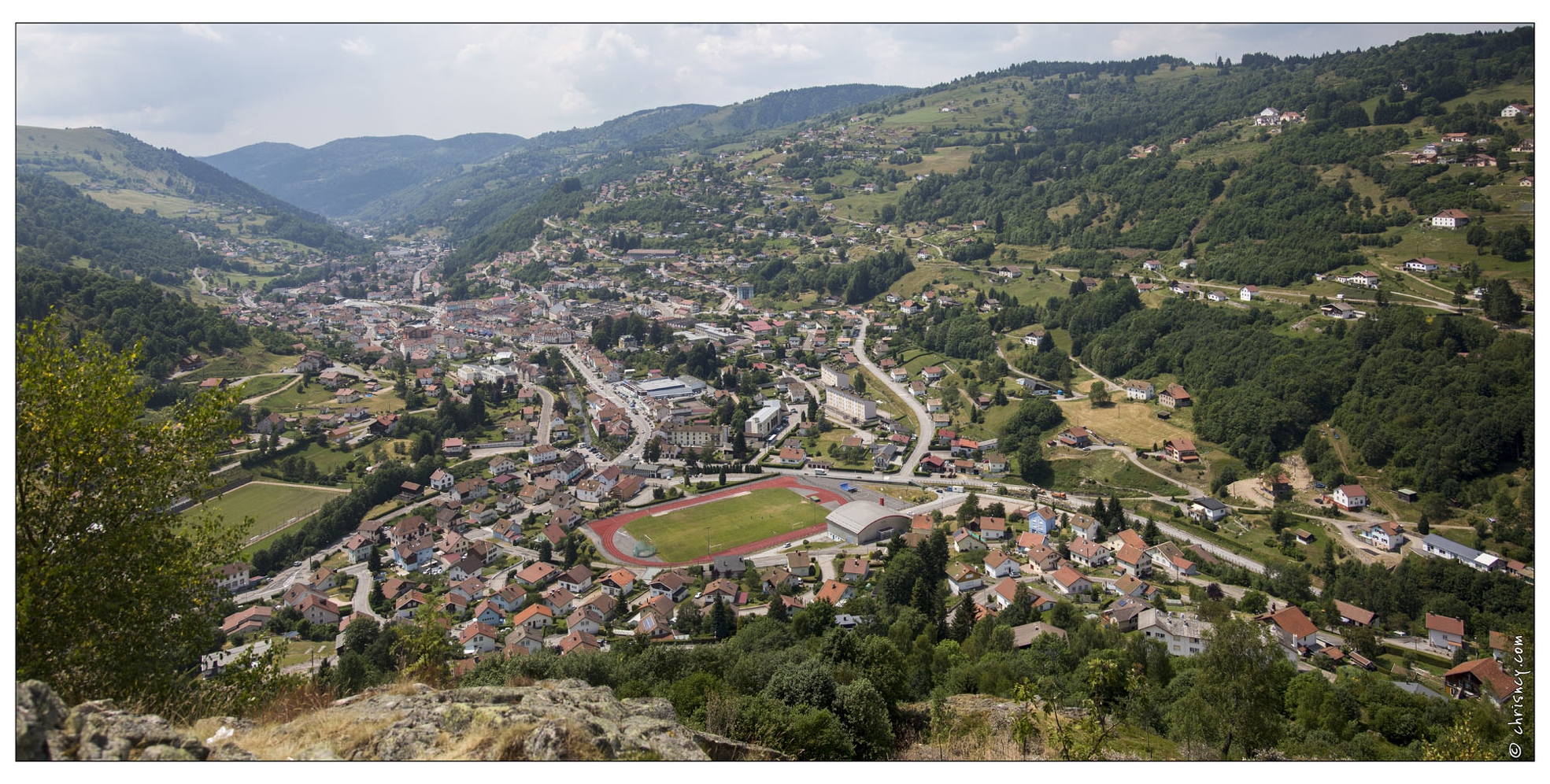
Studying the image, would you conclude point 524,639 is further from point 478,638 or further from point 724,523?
point 724,523

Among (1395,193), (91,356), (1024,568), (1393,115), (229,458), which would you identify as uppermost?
(1393,115)

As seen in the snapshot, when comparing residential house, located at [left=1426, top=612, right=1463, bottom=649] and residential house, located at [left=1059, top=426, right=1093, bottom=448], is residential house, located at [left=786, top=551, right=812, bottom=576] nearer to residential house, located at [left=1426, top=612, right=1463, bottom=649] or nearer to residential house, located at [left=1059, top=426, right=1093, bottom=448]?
residential house, located at [left=1059, top=426, right=1093, bottom=448]

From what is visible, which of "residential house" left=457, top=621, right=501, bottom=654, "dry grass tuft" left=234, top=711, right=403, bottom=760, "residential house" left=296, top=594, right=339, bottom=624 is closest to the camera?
"dry grass tuft" left=234, top=711, right=403, bottom=760

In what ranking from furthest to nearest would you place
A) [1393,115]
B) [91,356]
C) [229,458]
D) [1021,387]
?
[1393,115], [1021,387], [229,458], [91,356]

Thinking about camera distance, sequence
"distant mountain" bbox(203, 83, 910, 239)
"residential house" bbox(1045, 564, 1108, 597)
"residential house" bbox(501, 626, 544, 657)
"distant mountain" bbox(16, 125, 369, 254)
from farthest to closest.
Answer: "distant mountain" bbox(203, 83, 910, 239)
"distant mountain" bbox(16, 125, 369, 254)
"residential house" bbox(1045, 564, 1108, 597)
"residential house" bbox(501, 626, 544, 657)

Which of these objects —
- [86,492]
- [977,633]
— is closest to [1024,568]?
[977,633]

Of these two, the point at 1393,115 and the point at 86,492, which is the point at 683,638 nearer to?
the point at 86,492

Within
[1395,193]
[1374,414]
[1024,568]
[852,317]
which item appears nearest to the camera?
[1024,568]

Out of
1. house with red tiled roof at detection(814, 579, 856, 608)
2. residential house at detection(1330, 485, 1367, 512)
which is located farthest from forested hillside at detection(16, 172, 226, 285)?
residential house at detection(1330, 485, 1367, 512)
